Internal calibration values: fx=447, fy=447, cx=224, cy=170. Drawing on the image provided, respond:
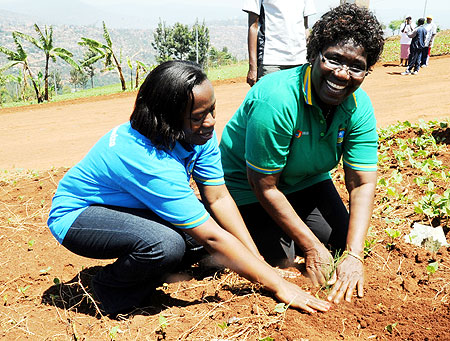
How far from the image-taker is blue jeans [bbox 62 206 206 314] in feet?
6.70

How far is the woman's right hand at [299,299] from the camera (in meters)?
1.99

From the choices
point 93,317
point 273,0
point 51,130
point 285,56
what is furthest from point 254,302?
point 51,130

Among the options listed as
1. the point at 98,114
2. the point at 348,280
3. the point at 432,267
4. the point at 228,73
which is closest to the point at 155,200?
the point at 348,280

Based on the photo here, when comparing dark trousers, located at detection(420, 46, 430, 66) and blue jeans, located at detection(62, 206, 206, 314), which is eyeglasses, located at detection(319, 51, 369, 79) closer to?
blue jeans, located at detection(62, 206, 206, 314)

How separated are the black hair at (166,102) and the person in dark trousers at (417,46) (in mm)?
10229

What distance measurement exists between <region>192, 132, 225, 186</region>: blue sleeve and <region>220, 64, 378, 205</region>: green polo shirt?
0.51ft

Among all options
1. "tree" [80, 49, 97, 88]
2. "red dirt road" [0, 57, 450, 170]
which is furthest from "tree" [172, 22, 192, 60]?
"red dirt road" [0, 57, 450, 170]

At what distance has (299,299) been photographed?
6.56 feet

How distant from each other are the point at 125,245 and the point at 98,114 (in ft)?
25.5

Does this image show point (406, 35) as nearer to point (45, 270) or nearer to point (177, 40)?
point (45, 270)

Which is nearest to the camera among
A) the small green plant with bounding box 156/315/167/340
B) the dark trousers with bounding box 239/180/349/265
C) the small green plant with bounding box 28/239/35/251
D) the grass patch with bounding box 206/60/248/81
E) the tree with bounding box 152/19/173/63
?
the small green plant with bounding box 156/315/167/340

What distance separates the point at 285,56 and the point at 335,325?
2.48 meters

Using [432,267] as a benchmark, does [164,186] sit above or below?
above

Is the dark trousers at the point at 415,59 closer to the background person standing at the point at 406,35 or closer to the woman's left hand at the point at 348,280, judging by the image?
the background person standing at the point at 406,35
